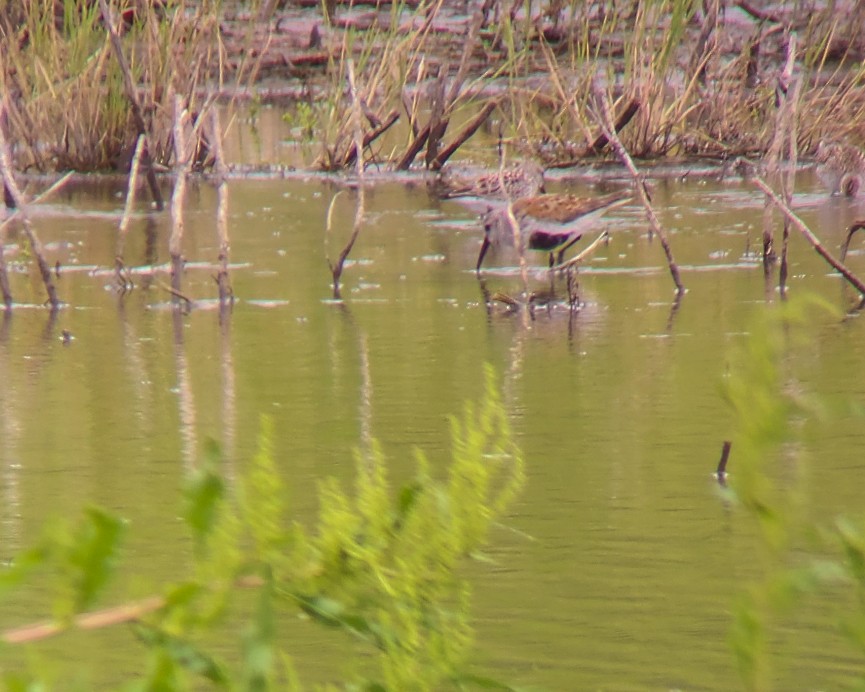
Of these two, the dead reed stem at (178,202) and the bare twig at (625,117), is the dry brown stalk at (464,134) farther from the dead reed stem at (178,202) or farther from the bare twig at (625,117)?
the dead reed stem at (178,202)

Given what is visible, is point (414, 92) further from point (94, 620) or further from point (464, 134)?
point (94, 620)

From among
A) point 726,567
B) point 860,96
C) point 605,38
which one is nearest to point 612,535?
point 726,567

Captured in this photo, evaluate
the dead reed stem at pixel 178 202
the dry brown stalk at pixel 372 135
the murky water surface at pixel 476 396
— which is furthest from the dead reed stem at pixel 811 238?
the dry brown stalk at pixel 372 135

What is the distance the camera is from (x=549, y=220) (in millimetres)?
8305

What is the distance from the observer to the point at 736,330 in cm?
665

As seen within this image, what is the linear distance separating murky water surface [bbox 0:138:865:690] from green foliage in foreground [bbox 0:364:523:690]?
0.07 meters

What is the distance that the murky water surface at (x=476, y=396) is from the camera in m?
3.38

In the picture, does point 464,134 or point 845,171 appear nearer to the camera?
point 845,171

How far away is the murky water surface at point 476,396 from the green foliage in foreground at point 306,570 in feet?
0.23

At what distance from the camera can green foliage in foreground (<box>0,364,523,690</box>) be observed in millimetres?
1639

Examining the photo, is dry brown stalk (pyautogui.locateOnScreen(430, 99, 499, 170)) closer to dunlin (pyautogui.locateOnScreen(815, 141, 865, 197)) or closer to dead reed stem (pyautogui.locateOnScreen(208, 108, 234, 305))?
dunlin (pyautogui.locateOnScreen(815, 141, 865, 197))

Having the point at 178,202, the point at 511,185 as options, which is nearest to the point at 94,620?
the point at 178,202

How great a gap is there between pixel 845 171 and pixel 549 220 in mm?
3266

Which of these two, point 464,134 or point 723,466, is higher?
point 723,466
